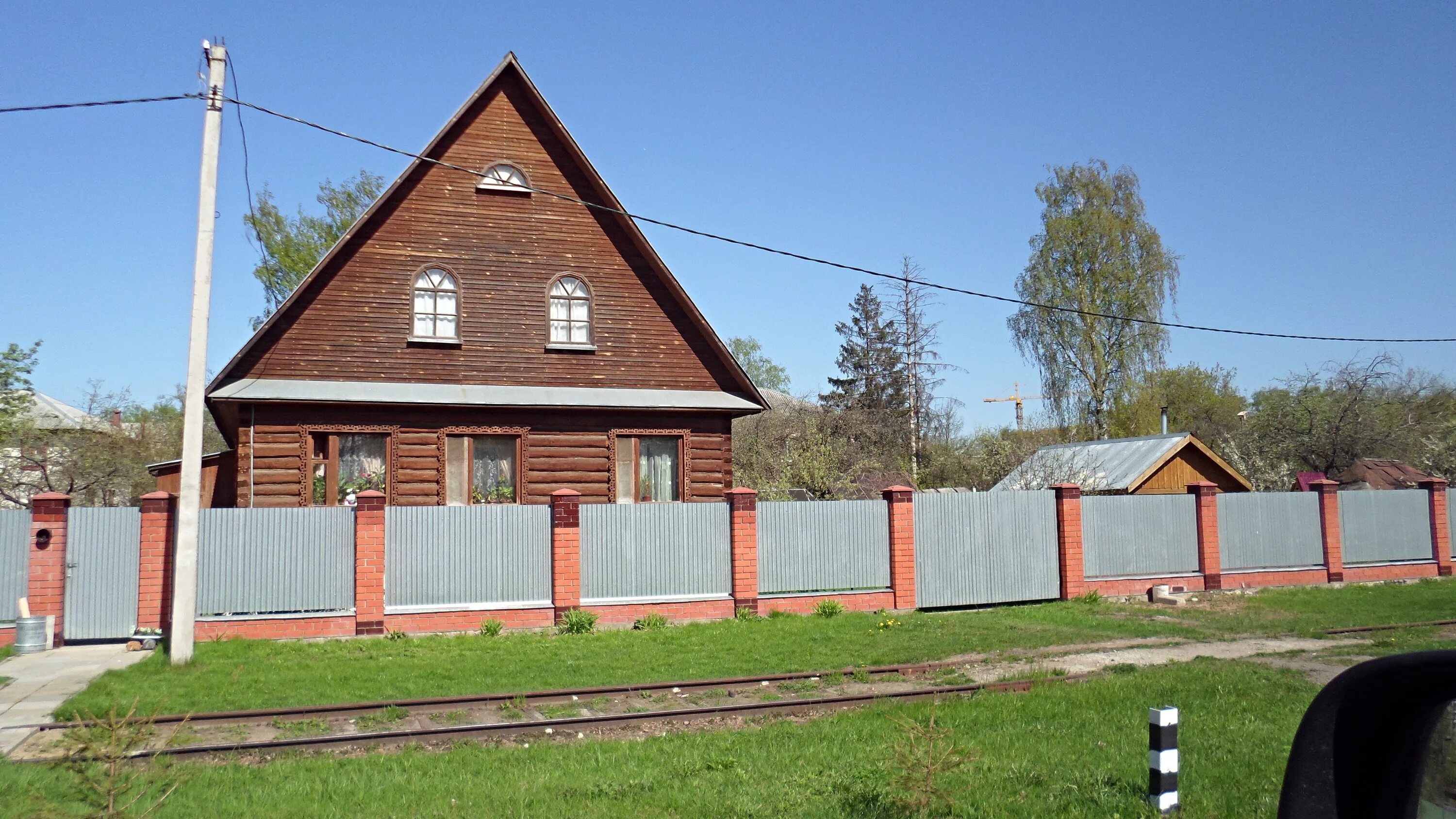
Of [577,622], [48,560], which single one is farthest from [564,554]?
[48,560]

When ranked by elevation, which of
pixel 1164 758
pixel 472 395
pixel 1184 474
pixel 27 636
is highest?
pixel 472 395

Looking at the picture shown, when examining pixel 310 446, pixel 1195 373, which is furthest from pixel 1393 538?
pixel 1195 373

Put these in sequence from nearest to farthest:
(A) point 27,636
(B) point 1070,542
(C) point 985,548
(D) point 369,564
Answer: (A) point 27,636 < (D) point 369,564 < (C) point 985,548 < (B) point 1070,542

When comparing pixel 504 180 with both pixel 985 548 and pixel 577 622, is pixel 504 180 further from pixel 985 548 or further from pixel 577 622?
pixel 985 548

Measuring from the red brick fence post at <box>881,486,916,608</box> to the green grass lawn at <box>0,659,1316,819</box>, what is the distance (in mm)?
9229

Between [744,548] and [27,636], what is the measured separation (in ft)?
37.2

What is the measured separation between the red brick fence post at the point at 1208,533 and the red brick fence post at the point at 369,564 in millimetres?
16932

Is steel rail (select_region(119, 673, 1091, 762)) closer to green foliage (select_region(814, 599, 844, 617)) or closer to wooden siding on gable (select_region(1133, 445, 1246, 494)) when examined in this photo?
green foliage (select_region(814, 599, 844, 617))

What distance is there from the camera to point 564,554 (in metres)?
17.9

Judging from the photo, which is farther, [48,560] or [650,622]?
[650,622]

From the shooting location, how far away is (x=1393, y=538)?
25.6 meters

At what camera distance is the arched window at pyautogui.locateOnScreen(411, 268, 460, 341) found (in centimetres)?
2094

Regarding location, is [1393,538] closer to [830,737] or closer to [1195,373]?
[830,737]

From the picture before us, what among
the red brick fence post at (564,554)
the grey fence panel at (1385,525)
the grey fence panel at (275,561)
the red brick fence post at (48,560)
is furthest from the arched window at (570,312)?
the grey fence panel at (1385,525)
